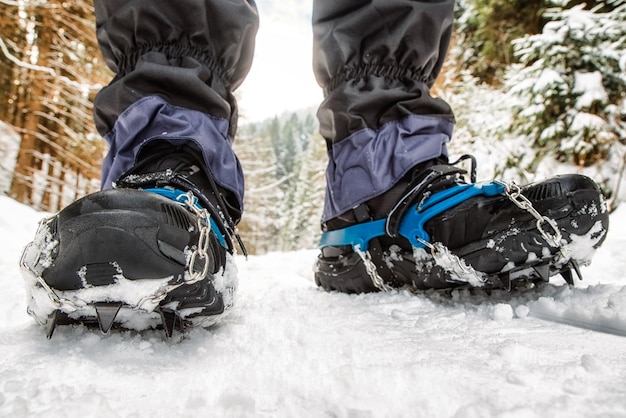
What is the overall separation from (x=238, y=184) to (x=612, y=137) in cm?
304

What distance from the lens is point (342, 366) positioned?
0.37 meters

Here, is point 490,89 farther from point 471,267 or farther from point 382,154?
point 471,267

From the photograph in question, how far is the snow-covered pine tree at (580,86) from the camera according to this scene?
2.76 m

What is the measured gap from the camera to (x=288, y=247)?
19859 millimetres

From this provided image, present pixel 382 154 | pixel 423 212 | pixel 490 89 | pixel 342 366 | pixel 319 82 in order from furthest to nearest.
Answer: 1. pixel 490 89
2. pixel 319 82
3. pixel 382 154
4. pixel 423 212
5. pixel 342 366

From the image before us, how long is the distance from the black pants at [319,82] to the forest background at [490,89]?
1.66 ft

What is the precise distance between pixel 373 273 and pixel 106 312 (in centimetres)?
52

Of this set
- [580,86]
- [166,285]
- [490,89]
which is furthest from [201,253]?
[490,89]

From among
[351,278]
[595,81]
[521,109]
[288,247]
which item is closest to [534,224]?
[351,278]

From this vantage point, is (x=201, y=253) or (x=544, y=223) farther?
(x=544, y=223)

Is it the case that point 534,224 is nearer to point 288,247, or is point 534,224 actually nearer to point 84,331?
point 84,331

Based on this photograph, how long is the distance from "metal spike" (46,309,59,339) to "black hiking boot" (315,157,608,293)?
54cm

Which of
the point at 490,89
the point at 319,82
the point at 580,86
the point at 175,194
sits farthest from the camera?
the point at 490,89

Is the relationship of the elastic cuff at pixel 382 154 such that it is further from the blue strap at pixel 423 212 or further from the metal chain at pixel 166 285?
the metal chain at pixel 166 285
